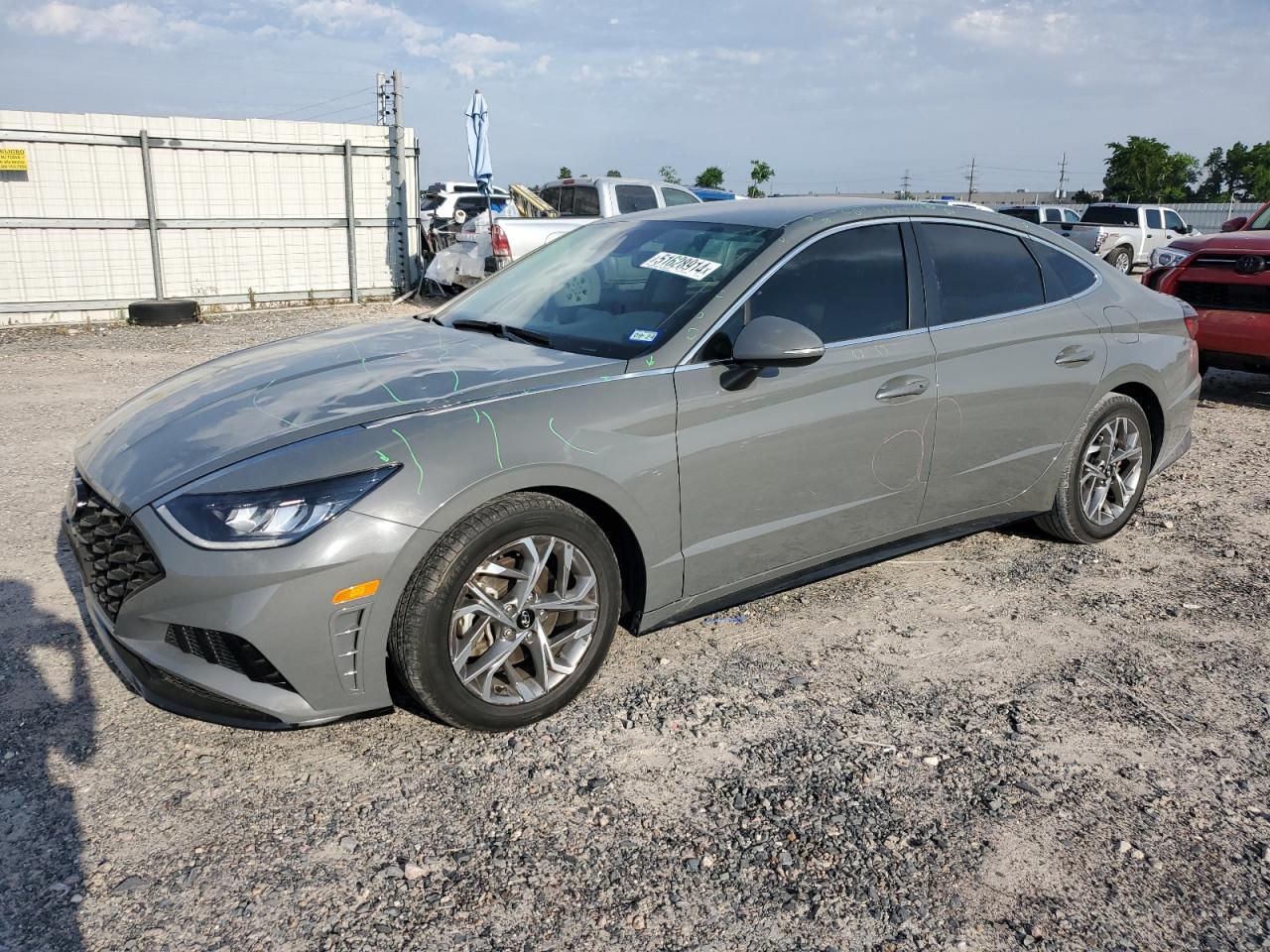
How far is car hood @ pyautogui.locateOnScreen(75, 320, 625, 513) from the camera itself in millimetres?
2941

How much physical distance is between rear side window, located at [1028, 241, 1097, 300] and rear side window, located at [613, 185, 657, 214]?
1046 cm

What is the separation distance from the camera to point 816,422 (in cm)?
360

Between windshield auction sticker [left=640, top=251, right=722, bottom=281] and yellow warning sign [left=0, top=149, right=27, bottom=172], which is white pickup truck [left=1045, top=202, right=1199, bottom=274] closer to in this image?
yellow warning sign [left=0, top=149, right=27, bottom=172]

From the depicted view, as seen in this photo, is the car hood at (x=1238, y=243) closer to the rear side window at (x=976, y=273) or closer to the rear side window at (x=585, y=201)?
the rear side window at (x=976, y=273)

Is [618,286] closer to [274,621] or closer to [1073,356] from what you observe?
[274,621]

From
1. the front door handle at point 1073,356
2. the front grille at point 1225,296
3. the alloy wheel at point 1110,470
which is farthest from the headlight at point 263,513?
the front grille at point 1225,296

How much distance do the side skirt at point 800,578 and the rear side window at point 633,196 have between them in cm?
1105

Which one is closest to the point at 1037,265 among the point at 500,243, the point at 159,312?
the point at 500,243

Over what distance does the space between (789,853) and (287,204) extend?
572 inches

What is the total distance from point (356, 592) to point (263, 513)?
1.11 feet

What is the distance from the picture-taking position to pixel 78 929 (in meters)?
2.28

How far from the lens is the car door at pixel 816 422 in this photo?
3.40 meters

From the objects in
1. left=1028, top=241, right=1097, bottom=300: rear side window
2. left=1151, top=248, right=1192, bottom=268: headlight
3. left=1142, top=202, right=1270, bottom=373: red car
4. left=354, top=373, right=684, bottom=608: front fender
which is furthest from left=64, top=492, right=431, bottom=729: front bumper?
left=1151, top=248, right=1192, bottom=268: headlight

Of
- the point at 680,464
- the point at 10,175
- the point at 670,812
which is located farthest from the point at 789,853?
the point at 10,175
